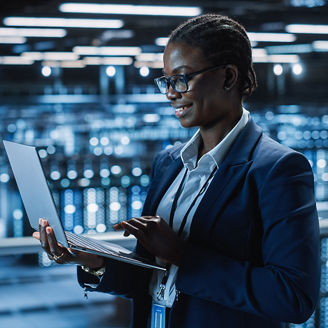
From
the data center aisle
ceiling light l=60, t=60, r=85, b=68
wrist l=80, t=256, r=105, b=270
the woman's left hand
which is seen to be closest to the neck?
the woman's left hand

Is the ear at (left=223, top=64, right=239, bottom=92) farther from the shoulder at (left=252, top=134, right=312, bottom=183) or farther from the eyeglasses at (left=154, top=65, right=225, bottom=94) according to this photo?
the shoulder at (left=252, top=134, right=312, bottom=183)

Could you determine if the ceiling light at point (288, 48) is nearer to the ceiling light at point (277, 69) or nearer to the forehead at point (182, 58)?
the ceiling light at point (277, 69)

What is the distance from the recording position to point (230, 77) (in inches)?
43.4

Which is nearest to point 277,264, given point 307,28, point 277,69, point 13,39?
point 307,28

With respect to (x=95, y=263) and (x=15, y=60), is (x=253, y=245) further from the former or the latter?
(x=15, y=60)

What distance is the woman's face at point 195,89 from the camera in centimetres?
108

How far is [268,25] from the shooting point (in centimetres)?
561

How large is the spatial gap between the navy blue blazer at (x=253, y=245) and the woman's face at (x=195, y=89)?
0.09m

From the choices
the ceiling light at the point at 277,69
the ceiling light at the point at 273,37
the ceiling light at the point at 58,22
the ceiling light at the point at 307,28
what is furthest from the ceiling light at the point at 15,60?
the ceiling light at the point at 307,28

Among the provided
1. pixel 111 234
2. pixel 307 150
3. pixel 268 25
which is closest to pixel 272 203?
pixel 111 234

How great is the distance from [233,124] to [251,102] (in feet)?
19.9

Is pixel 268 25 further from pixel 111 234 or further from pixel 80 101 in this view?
pixel 111 234

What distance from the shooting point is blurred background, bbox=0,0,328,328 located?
Answer: 5027 millimetres

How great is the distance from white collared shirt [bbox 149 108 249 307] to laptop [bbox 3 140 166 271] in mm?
100
